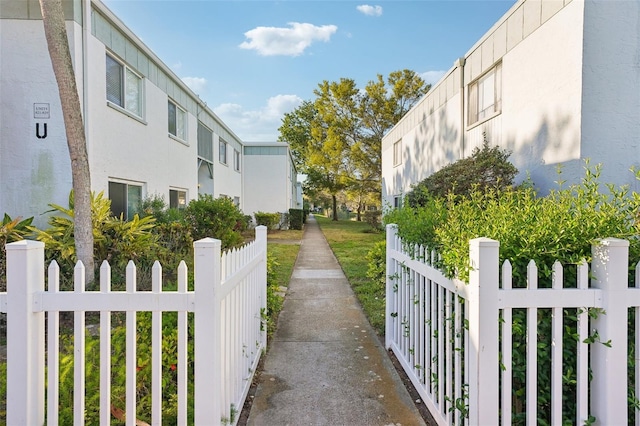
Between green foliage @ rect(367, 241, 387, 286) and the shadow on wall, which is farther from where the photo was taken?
the shadow on wall

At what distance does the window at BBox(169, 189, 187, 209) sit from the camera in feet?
38.0

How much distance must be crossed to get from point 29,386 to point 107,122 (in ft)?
22.4

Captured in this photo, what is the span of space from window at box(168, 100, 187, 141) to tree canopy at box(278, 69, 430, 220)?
1376 cm

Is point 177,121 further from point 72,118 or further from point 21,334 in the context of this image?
point 21,334

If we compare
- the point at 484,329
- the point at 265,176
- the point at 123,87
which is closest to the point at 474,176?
the point at 484,329

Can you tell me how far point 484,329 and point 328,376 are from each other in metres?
1.90

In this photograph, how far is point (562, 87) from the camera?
18.9 ft

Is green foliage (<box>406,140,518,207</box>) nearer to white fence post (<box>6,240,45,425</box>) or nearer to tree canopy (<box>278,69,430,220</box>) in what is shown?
white fence post (<box>6,240,45,425</box>)

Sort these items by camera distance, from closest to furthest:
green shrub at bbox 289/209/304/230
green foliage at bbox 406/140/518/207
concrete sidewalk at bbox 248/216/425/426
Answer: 1. concrete sidewalk at bbox 248/216/425/426
2. green foliage at bbox 406/140/518/207
3. green shrub at bbox 289/209/304/230

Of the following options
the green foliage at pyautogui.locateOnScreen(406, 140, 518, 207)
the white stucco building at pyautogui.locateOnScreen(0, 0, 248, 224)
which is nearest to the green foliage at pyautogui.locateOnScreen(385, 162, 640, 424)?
the green foliage at pyautogui.locateOnScreen(406, 140, 518, 207)

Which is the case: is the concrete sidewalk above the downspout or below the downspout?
below

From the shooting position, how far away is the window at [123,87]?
7914mm

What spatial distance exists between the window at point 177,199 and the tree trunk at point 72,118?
6531mm

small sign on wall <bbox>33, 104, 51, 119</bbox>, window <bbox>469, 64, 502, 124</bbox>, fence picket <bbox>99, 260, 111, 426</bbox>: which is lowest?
fence picket <bbox>99, 260, 111, 426</bbox>
